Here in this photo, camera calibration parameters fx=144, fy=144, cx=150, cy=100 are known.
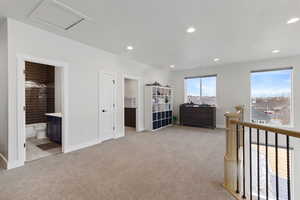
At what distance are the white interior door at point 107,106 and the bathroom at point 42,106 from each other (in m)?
1.06

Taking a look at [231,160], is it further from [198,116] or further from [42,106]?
[42,106]

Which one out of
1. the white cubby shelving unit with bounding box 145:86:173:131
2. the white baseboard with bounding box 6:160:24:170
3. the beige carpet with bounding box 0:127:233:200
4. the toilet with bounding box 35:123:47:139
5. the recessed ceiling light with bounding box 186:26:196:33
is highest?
the recessed ceiling light with bounding box 186:26:196:33

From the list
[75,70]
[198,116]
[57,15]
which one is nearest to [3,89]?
[75,70]

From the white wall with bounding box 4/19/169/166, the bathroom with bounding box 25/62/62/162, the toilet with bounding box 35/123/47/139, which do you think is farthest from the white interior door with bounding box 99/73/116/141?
the toilet with bounding box 35/123/47/139

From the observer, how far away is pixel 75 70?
3.52 meters

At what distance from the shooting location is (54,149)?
3498mm

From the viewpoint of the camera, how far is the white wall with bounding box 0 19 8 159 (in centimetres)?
260

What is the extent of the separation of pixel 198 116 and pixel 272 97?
265 centimetres

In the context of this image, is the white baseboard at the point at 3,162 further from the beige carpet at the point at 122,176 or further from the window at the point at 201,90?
the window at the point at 201,90

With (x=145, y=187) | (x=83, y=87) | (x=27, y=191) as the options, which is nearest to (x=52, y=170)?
(x=27, y=191)

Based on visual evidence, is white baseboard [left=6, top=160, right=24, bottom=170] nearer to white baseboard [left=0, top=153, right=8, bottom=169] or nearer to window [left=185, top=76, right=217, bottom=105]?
white baseboard [left=0, top=153, right=8, bottom=169]

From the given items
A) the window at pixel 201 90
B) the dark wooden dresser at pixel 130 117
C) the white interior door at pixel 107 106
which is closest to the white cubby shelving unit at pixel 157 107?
the dark wooden dresser at pixel 130 117

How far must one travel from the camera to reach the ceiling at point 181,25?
85.4 inches

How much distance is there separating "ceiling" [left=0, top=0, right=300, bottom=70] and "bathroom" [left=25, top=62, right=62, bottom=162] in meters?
1.77
